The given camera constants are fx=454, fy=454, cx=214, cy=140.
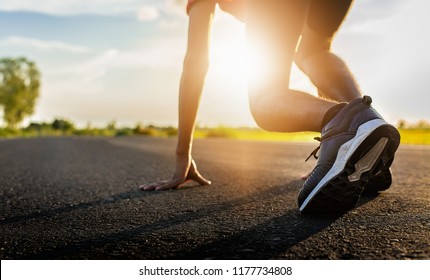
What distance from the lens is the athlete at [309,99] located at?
4.98 feet

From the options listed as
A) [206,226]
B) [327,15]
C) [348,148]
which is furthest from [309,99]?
[327,15]

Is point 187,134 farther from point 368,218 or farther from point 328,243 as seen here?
point 328,243

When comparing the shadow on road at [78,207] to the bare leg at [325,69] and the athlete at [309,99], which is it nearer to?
the athlete at [309,99]

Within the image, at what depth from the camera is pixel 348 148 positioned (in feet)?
4.93

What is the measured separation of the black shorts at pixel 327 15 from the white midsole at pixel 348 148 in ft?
2.98

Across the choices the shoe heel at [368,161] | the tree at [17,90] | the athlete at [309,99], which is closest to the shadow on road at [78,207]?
the athlete at [309,99]

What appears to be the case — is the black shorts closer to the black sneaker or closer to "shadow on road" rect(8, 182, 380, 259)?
the black sneaker

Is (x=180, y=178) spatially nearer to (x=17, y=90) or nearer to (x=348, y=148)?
(x=348, y=148)

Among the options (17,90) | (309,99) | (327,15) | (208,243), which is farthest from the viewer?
(17,90)

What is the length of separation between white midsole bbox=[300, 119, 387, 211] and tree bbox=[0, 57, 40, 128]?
5263cm

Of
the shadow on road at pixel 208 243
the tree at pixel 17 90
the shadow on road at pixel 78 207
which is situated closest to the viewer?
the shadow on road at pixel 208 243

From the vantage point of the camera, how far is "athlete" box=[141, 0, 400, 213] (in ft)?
4.98

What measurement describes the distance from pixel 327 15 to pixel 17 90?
172 ft

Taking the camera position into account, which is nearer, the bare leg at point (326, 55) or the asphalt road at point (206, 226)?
the asphalt road at point (206, 226)
